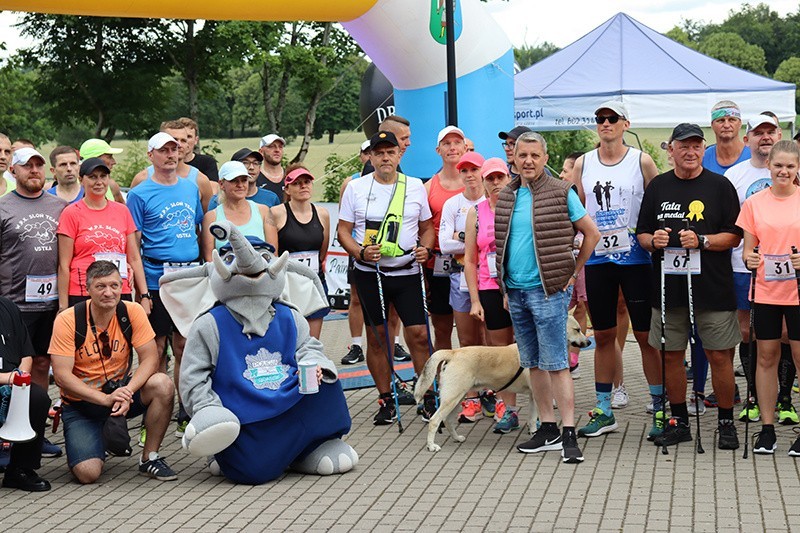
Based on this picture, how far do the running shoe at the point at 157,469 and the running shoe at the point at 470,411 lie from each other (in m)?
2.31

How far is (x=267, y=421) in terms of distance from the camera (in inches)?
260

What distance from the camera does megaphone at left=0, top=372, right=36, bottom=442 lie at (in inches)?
247

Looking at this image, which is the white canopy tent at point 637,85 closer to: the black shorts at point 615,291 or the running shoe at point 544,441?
the black shorts at point 615,291

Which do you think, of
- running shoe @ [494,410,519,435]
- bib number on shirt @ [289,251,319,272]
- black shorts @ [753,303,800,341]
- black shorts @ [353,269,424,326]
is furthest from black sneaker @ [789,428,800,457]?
bib number on shirt @ [289,251,319,272]

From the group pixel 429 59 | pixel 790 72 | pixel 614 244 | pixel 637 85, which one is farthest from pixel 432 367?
pixel 790 72

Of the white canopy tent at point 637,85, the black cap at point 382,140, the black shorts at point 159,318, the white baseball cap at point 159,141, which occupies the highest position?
the white canopy tent at point 637,85

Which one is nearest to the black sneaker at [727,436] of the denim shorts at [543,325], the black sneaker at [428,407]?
the denim shorts at [543,325]

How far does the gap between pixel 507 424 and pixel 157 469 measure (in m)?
2.44

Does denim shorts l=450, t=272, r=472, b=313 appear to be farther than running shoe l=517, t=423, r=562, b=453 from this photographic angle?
Yes

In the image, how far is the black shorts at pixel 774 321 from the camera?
6.78 meters

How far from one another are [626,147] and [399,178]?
1.64 metres

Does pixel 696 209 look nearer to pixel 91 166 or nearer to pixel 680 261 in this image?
pixel 680 261

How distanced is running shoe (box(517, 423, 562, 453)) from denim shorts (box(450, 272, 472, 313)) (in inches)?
48.4

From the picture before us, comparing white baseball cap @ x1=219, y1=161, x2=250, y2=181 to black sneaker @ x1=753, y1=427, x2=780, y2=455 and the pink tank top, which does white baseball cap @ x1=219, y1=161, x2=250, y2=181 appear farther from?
black sneaker @ x1=753, y1=427, x2=780, y2=455
